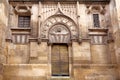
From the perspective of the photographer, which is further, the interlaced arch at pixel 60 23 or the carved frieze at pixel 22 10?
the carved frieze at pixel 22 10

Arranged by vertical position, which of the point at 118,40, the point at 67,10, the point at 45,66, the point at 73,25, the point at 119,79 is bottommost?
the point at 119,79

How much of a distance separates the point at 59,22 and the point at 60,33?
66 centimetres

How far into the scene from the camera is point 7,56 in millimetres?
10391

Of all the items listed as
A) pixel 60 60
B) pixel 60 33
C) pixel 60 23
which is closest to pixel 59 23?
pixel 60 23

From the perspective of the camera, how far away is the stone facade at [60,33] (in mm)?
10336

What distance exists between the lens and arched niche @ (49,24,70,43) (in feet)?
35.9

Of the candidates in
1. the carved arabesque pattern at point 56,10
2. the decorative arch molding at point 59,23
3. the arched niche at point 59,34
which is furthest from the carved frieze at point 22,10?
the arched niche at point 59,34

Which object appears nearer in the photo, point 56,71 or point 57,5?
point 56,71

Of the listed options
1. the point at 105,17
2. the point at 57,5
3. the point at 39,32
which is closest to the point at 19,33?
the point at 39,32

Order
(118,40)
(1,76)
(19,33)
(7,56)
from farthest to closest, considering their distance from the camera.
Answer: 1. (19,33)
2. (7,56)
3. (118,40)
4. (1,76)

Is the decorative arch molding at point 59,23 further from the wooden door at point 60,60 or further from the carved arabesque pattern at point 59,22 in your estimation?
the wooden door at point 60,60

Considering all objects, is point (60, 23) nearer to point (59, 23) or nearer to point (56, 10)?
point (59, 23)

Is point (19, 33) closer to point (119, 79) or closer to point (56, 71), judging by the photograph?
point (56, 71)

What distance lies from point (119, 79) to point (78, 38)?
3024 mm
